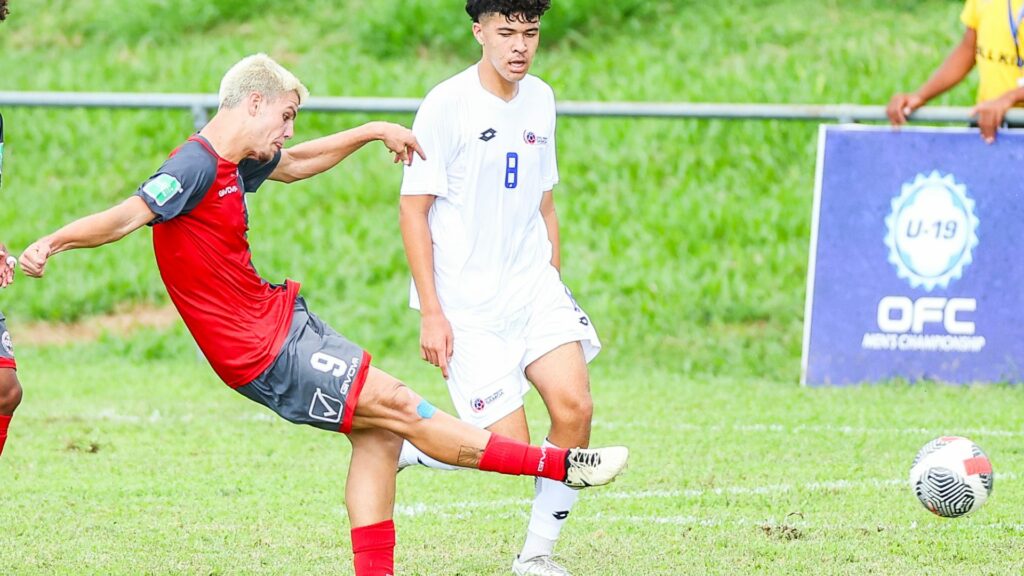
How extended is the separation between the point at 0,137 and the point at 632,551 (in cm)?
273

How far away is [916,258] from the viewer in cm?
902

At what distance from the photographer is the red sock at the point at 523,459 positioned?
4961 millimetres

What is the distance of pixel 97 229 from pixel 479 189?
5.21 feet

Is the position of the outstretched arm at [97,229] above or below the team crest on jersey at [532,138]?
below

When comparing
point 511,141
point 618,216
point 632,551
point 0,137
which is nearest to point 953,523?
point 632,551

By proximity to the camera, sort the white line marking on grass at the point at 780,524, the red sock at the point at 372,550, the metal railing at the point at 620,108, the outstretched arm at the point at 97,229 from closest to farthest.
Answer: the outstretched arm at the point at 97,229
the red sock at the point at 372,550
the white line marking on grass at the point at 780,524
the metal railing at the point at 620,108

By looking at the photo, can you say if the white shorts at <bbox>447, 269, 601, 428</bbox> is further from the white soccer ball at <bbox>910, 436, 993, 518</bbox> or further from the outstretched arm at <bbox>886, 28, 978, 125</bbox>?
the outstretched arm at <bbox>886, 28, 978, 125</bbox>

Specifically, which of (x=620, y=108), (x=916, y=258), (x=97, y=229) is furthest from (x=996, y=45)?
(x=97, y=229)

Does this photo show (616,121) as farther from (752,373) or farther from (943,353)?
(943,353)

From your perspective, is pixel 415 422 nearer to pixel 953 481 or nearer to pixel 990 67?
pixel 953 481

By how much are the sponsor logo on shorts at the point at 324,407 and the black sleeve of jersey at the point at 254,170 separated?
78 centimetres

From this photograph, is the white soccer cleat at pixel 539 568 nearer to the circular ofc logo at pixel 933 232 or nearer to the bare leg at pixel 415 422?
the bare leg at pixel 415 422

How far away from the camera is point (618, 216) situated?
12.3 metres

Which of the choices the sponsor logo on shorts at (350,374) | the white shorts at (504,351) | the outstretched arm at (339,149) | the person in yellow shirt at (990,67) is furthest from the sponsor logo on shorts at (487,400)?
the person in yellow shirt at (990,67)
